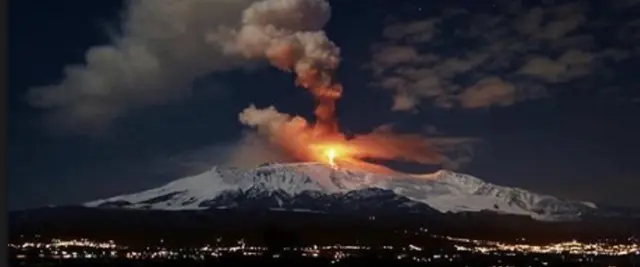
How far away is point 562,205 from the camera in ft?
11.9

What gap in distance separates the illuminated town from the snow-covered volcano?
4.8 inches

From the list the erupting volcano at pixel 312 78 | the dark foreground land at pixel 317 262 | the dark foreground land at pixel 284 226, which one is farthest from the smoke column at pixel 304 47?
the dark foreground land at pixel 317 262

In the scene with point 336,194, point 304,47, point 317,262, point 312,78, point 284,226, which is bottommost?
point 317,262

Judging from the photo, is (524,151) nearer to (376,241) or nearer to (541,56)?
(541,56)

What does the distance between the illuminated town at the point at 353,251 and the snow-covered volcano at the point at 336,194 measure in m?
0.12

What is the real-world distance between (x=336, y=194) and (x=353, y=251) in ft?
0.68

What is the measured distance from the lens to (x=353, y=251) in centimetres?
351

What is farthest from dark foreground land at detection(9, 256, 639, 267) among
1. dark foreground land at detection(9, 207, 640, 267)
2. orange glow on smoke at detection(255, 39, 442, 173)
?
orange glow on smoke at detection(255, 39, 442, 173)

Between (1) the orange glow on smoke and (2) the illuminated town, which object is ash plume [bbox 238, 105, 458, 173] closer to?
(1) the orange glow on smoke

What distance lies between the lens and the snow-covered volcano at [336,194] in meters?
3.41

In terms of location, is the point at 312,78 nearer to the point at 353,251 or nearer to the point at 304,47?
the point at 304,47

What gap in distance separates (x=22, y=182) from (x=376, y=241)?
1.23 metres

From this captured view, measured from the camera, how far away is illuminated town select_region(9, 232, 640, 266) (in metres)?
3.33

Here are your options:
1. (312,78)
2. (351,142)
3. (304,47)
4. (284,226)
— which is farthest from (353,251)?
(304,47)
